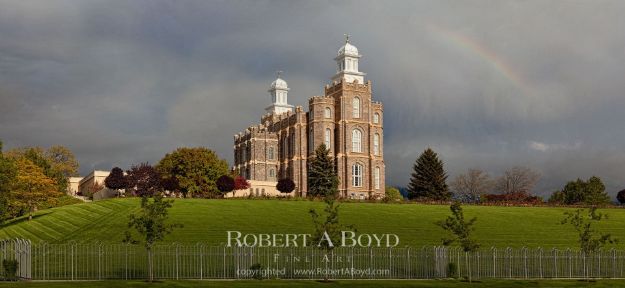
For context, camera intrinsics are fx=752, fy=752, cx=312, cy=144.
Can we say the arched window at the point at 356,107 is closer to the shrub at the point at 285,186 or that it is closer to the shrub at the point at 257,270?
the shrub at the point at 285,186

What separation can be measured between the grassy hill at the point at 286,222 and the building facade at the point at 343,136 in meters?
30.8

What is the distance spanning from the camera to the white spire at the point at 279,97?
429 feet

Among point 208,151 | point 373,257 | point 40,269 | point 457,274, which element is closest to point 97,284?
point 40,269

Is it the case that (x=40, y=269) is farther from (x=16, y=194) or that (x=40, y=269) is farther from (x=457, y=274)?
(x=16, y=194)

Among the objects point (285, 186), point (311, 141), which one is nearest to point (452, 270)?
point (285, 186)

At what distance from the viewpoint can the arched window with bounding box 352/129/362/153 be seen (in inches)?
4001

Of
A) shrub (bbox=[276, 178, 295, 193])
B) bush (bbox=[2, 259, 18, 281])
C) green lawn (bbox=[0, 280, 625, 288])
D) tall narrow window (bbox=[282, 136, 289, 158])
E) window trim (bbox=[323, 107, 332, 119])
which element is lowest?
green lawn (bbox=[0, 280, 625, 288])

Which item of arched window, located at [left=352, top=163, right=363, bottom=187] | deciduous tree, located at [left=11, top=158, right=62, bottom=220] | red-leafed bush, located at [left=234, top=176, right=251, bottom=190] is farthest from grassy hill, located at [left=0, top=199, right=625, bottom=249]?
arched window, located at [left=352, top=163, right=363, bottom=187]

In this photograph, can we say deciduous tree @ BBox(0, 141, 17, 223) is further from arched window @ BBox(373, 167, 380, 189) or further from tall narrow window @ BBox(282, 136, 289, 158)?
arched window @ BBox(373, 167, 380, 189)

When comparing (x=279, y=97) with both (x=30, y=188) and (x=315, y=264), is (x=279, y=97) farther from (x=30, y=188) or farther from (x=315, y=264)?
(x=315, y=264)

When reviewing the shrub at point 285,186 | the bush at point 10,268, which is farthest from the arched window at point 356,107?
the bush at point 10,268

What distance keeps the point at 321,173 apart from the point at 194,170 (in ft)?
57.5

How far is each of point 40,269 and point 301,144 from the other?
6863cm

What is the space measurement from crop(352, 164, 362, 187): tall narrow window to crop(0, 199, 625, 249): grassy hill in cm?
3061
